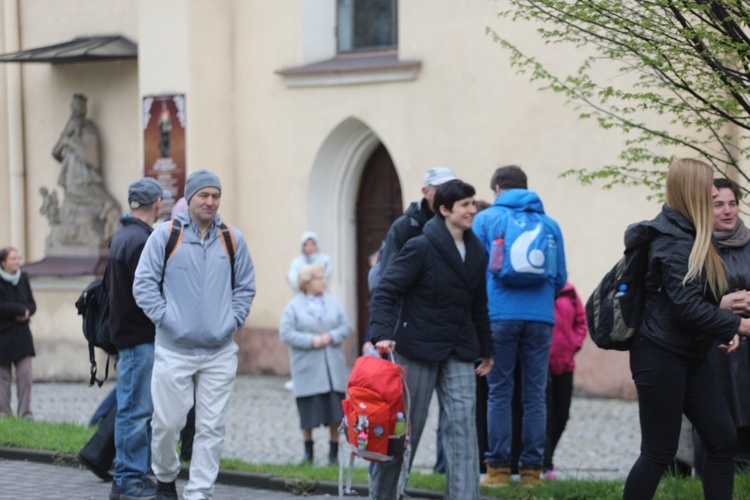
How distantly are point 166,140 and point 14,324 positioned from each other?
5.94 meters

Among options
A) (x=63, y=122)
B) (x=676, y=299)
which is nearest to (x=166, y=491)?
(x=676, y=299)

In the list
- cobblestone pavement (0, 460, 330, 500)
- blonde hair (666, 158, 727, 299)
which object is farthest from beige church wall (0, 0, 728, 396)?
blonde hair (666, 158, 727, 299)

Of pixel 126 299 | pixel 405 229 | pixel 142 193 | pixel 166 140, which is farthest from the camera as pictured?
pixel 166 140

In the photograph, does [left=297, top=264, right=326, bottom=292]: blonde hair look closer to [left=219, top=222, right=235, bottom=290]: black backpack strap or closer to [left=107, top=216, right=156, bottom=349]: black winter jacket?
[left=107, top=216, right=156, bottom=349]: black winter jacket

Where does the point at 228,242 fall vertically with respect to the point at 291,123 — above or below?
below

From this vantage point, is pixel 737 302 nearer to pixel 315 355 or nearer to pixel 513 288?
pixel 513 288

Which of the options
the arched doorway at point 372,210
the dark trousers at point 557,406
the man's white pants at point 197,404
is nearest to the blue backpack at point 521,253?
the dark trousers at point 557,406

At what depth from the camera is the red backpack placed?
7.73m

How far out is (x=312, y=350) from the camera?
11273 millimetres

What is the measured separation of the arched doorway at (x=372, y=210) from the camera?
18938mm

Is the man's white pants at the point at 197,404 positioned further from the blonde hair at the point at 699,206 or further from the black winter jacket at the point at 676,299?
the blonde hair at the point at 699,206

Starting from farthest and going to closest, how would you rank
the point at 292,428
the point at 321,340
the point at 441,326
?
the point at 292,428, the point at 321,340, the point at 441,326

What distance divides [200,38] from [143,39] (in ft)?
2.85

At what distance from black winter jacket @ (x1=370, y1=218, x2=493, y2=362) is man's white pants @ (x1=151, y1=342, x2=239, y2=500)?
101 centimetres
